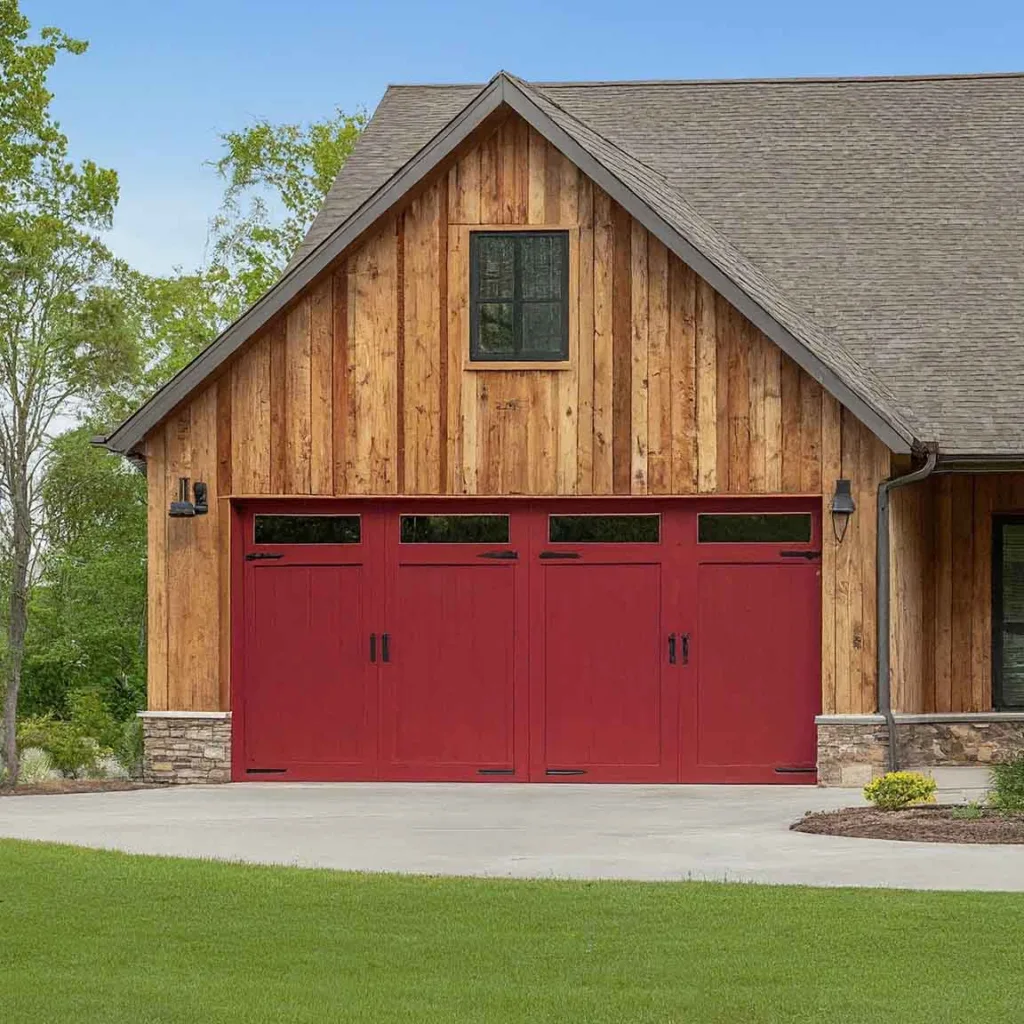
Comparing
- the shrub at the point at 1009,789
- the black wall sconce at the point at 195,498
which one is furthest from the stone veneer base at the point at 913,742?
the black wall sconce at the point at 195,498

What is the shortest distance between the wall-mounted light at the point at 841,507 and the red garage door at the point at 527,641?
0.42 m

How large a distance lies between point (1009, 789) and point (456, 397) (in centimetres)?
599

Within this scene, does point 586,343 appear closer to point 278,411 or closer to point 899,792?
point 278,411

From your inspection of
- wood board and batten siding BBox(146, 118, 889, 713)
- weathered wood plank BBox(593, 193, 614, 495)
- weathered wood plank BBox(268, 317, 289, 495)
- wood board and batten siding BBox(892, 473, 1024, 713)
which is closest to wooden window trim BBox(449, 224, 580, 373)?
wood board and batten siding BBox(146, 118, 889, 713)

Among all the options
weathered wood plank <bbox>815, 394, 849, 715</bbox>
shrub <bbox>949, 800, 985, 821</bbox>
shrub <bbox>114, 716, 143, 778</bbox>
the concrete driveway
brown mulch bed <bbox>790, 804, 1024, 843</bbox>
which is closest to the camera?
the concrete driveway

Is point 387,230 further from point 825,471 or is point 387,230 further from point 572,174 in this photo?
point 825,471

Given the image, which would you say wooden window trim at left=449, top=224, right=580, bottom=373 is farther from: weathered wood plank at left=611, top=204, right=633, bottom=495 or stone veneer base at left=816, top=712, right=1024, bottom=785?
stone veneer base at left=816, top=712, right=1024, bottom=785

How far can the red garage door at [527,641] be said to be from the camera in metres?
16.8

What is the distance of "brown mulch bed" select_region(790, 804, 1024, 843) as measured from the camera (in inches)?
482

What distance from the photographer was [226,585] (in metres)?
17.0

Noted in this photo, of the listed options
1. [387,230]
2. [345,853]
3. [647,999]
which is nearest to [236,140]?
[387,230]

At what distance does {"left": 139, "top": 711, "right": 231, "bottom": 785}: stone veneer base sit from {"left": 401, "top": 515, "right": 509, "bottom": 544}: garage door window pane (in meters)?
2.31

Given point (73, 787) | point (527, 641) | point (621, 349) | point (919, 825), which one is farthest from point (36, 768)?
point (919, 825)

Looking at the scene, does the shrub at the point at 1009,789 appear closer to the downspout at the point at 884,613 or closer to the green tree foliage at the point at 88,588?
the downspout at the point at 884,613
